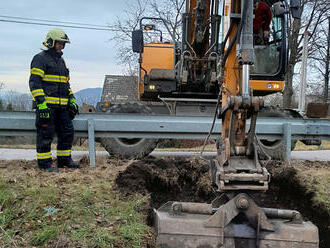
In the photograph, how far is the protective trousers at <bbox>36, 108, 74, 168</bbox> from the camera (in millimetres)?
4824

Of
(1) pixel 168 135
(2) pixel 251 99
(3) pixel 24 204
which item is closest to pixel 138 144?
(1) pixel 168 135

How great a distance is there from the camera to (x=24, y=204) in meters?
3.46

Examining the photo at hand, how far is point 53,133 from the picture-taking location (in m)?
4.95

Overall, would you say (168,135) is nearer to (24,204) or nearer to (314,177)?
(314,177)

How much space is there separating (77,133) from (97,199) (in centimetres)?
207

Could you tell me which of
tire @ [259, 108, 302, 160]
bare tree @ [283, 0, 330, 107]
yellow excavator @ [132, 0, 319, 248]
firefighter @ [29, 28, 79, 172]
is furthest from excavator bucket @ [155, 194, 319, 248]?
bare tree @ [283, 0, 330, 107]

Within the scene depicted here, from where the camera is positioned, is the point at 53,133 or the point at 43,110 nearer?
the point at 43,110

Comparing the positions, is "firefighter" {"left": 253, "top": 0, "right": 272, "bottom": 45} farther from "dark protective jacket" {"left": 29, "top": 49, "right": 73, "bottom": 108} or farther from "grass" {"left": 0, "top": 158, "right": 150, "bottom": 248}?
"grass" {"left": 0, "top": 158, "right": 150, "bottom": 248}

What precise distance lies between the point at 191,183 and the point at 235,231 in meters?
2.56

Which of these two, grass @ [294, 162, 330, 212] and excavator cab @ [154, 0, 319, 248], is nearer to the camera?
excavator cab @ [154, 0, 319, 248]

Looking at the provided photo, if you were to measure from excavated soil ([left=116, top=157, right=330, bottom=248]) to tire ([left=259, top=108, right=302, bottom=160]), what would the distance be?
26.2 inches

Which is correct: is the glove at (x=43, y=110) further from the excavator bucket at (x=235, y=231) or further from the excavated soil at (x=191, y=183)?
the excavator bucket at (x=235, y=231)

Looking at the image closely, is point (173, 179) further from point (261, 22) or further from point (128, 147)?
point (261, 22)

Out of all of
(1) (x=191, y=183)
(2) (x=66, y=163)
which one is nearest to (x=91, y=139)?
(2) (x=66, y=163)
